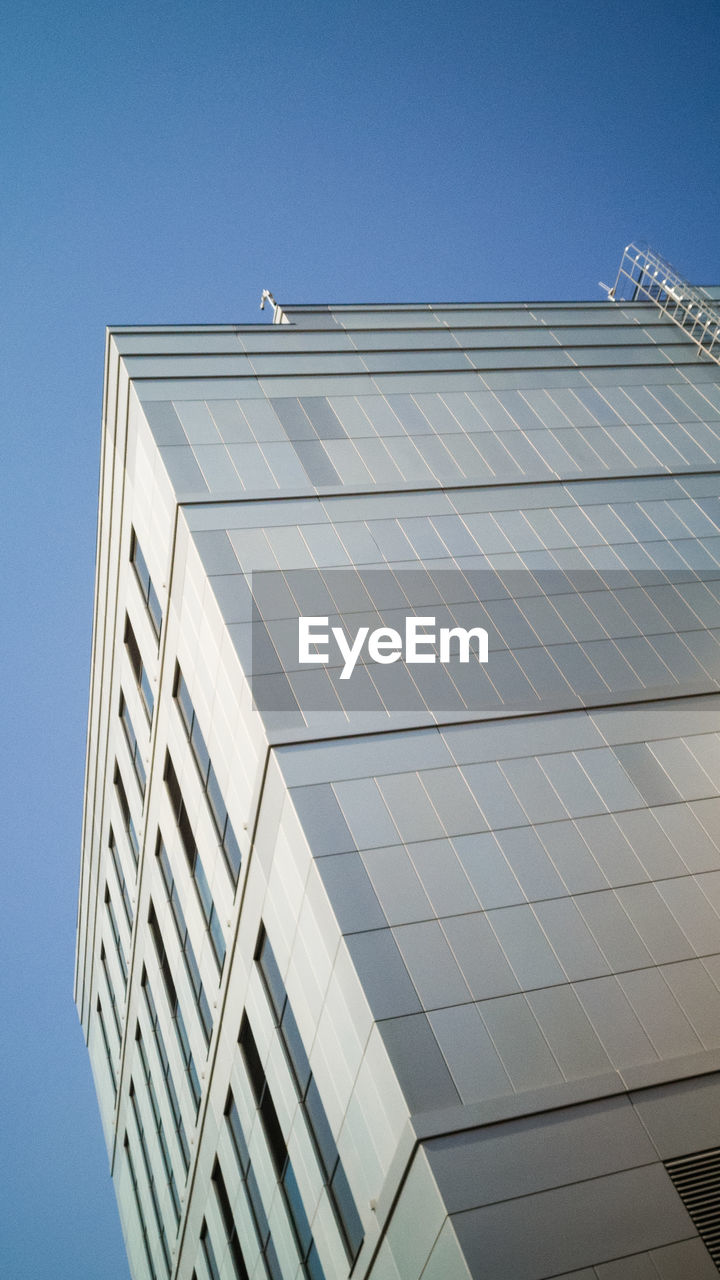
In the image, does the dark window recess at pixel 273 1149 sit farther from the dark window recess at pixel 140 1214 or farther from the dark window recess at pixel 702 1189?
the dark window recess at pixel 140 1214

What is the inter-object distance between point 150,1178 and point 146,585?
69.9 ft

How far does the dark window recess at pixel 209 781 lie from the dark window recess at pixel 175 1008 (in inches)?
321

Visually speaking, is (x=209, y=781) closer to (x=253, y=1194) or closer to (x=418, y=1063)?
(x=253, y=1194)

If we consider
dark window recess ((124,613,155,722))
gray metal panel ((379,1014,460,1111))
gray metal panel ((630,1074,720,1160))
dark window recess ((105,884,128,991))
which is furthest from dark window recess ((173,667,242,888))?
dark window recess ((105,884,128,991))

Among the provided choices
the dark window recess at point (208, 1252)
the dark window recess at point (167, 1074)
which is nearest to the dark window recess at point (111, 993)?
the dark window recess at point (167, 1074)

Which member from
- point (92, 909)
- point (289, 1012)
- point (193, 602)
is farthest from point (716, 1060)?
point (92, 909)

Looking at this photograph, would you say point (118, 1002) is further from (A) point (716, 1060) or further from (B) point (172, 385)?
(A) point (716, 1060)

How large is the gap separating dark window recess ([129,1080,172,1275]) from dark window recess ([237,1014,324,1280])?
41.6 ft

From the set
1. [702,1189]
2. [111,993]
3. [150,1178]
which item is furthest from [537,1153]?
[111,993]

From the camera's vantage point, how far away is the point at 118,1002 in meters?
39.5

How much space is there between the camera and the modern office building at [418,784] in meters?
15.8

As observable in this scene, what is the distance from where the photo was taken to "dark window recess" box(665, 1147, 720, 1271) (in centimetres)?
1495

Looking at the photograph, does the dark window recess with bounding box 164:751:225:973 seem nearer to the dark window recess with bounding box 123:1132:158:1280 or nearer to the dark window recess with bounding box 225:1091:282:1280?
the dark window recess with bounding box 225:1091:282:1280

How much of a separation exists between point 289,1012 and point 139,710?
46.2ft
